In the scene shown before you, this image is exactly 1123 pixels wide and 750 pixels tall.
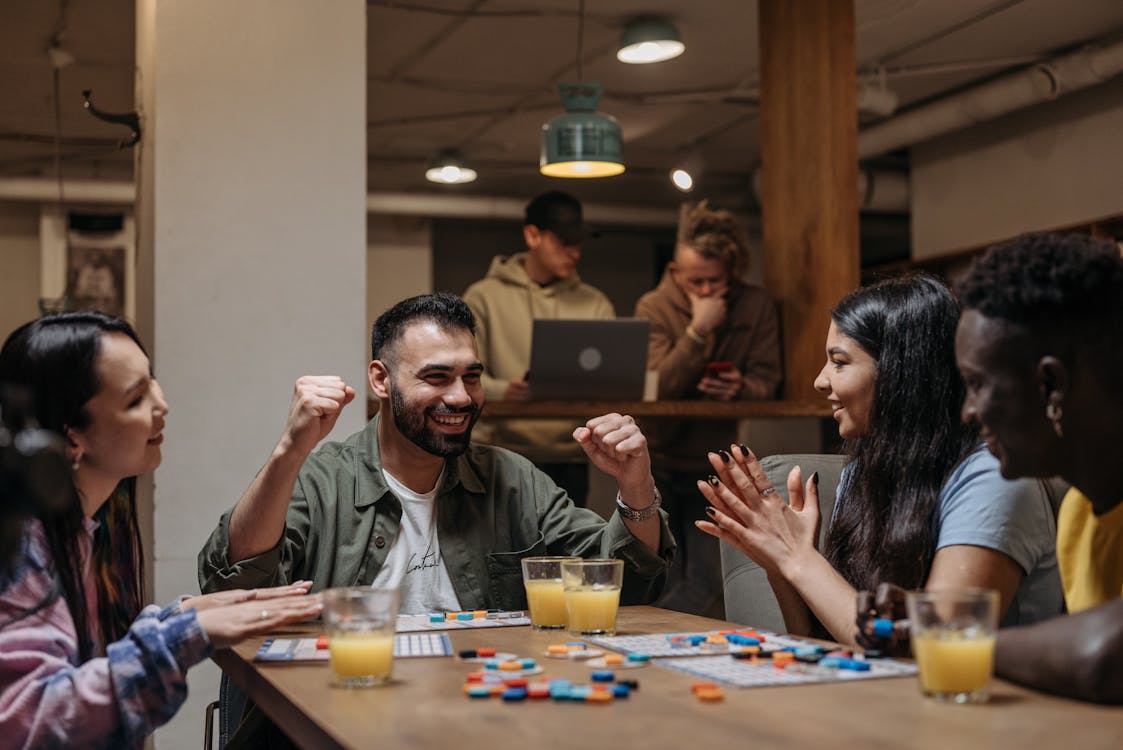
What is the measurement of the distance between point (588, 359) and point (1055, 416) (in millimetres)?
2582

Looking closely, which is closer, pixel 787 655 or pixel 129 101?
pixel 787 655

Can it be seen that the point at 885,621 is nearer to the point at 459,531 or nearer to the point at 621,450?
the point at 621,450

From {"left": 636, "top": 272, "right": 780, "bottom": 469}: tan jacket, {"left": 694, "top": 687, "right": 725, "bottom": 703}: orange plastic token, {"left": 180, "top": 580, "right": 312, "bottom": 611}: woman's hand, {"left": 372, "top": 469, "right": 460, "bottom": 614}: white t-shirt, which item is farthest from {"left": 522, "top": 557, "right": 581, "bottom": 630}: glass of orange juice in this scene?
{"left": 636, "top": 272, "right": 780, "bottom": 469}: tan jacket

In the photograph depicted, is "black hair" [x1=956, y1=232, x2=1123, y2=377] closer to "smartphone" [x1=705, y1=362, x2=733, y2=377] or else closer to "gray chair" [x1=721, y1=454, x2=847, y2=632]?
"gray chair" [x1=721, y1=454, x2=847, y2=632]

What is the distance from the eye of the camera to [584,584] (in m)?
1.83

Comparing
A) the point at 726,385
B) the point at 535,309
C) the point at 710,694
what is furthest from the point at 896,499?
the point at 535,309

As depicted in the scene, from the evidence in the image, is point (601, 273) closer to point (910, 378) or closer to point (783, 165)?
point (783, 165)

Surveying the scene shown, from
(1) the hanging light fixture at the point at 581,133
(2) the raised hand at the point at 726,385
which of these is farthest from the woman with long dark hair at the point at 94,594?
(1) the hanging light fixture at the point at 581,133

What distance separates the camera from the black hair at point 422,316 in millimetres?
2547

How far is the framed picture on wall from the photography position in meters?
9.23

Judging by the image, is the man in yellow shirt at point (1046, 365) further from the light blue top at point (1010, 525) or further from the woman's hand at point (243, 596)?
the woman's hand at point (243, 596)

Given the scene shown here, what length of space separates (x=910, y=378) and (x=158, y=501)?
1.96m

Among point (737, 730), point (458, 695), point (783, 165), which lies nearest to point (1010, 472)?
point (737, 730)

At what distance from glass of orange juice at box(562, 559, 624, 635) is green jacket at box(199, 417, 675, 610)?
0.49 metres
